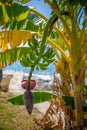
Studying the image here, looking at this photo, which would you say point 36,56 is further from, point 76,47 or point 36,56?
point 76,47

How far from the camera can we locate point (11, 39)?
341 cm

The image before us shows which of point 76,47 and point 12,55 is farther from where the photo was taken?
point 12,55

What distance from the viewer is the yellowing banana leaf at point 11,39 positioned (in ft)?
11.1

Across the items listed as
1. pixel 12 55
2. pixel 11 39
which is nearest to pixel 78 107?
pixel 12 55

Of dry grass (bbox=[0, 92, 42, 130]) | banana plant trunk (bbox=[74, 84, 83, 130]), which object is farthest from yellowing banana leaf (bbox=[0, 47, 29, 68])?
dry grass (bbox=[0, 92, 42, 130])

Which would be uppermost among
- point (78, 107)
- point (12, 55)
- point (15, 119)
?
point (12, 55)

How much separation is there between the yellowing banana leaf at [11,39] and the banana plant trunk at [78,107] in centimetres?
80

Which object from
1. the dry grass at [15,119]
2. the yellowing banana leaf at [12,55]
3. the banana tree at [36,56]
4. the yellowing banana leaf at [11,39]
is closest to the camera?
the yellowing banana leaf at [11,39]

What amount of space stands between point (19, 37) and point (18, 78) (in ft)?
15.6

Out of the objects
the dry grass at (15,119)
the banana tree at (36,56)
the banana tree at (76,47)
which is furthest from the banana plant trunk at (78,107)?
the dry grass at (15,119)

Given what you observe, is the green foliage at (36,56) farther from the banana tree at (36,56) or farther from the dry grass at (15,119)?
the dry grass at (15,119)

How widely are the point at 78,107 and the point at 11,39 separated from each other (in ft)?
3.51

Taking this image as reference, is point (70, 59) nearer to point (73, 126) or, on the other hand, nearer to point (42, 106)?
point (73, 126)

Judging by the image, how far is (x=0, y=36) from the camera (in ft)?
11.2
